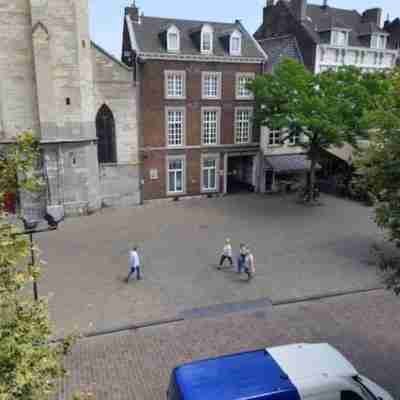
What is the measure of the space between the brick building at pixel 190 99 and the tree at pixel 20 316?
2311 centimetres

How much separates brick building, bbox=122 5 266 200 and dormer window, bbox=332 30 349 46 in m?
Answer: 8.27

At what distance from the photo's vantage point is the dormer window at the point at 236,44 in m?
28.9

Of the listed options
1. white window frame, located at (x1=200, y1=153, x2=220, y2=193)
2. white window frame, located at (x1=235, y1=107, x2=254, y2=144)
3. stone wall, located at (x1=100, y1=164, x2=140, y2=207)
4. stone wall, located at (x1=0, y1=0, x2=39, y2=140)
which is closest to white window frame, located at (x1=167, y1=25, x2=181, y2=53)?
white window frame, located at (x1=235, y1=107, x2=254, y2=144)

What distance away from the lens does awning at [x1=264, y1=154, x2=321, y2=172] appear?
31.6 m

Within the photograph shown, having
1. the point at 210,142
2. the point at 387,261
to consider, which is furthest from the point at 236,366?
the point at 210,142

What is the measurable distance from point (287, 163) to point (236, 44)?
1034 cm

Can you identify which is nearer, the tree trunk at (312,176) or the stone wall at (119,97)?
the stone wall at (119,97)

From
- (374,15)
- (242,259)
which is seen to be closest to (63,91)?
(242,259)

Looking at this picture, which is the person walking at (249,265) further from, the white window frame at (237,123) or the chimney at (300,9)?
the chimney at (300,9)

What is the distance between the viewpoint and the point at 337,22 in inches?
1329

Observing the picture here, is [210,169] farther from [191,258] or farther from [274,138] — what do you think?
[191,258]

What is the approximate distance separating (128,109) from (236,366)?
71.9 feet

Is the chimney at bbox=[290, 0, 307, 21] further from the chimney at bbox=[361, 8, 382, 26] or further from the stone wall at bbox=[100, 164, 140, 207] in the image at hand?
the stone wall at bbox=[100, 164, 140, 207]

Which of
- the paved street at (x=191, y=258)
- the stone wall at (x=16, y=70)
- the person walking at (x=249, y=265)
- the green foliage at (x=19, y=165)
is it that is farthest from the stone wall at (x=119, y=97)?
the green foliage at (x=19, y=165)
